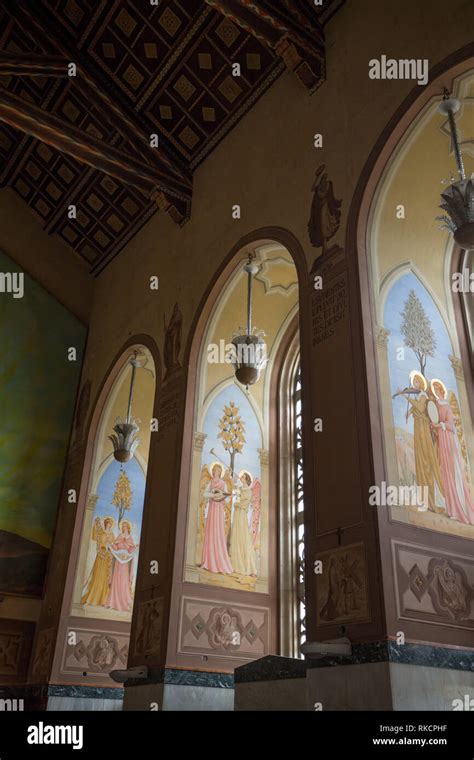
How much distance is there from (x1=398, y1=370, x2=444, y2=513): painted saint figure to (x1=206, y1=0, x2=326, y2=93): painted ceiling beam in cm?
402

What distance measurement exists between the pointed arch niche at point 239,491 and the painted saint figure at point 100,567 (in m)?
3.11

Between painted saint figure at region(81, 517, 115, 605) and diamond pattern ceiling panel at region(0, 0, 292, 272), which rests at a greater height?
diamond pattern ceiling panel at region(0, 0, 292, 272)

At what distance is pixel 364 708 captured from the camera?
4848mm

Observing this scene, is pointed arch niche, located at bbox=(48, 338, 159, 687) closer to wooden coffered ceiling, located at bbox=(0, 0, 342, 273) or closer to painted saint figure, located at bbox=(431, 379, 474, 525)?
wooden coffered ceiling, located at bbox=(0, 0, 342, 273)

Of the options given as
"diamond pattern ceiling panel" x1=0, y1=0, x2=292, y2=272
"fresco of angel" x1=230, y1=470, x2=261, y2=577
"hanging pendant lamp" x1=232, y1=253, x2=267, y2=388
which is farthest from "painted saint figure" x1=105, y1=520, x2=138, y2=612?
"diamond pattern ceiling panel" x1=0, y1=0, x2=292, y2=272

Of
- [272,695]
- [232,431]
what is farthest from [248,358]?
[272,695]

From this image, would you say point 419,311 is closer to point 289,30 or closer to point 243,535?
point 289,30

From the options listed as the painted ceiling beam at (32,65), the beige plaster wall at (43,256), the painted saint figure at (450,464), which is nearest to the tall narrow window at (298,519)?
the painted saint figure at (450,464)

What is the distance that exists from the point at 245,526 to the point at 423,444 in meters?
3.72

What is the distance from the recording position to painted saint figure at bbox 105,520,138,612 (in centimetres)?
1115

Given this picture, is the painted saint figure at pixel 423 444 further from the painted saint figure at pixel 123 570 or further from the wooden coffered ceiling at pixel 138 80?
the painted saint figure at pixel 123 570

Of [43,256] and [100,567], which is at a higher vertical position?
[43,256]

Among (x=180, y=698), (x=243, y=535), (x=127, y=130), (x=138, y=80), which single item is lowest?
(x=180, y=698)

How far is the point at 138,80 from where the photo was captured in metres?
10.7
